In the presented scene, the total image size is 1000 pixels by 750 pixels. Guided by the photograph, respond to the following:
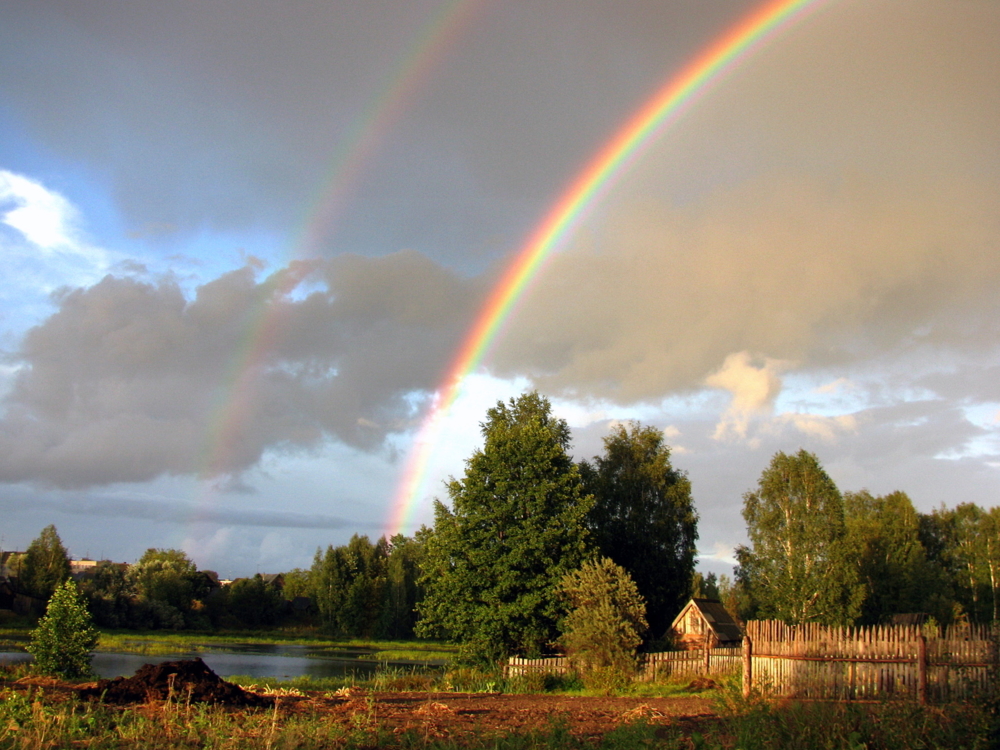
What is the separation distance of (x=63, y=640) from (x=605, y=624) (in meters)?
14.3

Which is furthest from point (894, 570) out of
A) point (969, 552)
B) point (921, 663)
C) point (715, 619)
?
point (921, 663)

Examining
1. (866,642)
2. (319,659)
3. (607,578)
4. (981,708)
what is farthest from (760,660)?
(319,659)

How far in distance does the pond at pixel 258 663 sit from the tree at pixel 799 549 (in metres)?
19.2

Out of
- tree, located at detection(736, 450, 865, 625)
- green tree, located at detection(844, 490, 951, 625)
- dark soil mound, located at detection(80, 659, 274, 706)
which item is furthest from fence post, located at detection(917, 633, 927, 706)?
green tree, located at detection(844, 490, 951, 625)

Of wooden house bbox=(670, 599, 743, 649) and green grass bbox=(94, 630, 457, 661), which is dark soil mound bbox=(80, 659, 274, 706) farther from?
green grass bbox=(94, 630, 457, 661)

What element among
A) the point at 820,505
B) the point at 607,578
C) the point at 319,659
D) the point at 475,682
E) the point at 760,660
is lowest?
the point at 319,659

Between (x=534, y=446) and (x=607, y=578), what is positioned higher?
(x=534, y=446)

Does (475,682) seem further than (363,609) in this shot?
No

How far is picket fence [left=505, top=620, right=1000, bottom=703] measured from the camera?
14852 mm

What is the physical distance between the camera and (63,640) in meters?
18.8

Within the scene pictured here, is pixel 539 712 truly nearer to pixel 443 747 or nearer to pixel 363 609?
pixel 443 747

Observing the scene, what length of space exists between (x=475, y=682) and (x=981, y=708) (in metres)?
18.2

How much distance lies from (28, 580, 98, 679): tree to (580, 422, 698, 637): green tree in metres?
24.5

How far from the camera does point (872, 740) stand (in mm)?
8273
